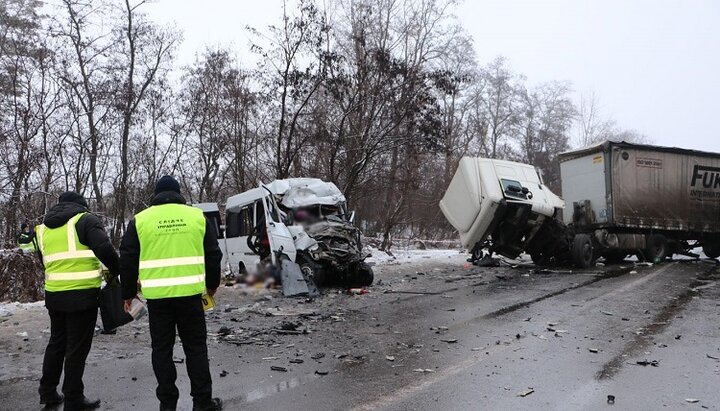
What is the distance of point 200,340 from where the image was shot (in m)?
3.88

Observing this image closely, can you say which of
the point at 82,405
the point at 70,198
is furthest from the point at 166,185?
the point at 82,405

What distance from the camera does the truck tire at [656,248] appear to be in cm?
1579

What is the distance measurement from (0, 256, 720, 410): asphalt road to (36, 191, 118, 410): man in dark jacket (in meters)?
0.31

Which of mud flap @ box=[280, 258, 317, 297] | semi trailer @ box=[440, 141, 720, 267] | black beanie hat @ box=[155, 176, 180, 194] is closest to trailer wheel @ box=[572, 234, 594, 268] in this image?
semi trailer @ box=[440, 141, 720, 267]

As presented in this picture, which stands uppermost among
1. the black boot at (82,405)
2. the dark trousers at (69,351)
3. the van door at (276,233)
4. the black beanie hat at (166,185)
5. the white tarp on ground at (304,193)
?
the white tarp on ground at (304,193)

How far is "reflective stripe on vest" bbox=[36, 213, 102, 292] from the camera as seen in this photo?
413cm

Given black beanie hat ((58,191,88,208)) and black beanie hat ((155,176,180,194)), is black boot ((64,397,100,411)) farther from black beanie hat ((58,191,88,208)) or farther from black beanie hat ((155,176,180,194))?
black beanie hat ((155,176,180,194))

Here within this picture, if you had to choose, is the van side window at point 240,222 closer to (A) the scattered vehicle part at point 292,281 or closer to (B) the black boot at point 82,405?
(A) the scattered vehicle part at point 292,281

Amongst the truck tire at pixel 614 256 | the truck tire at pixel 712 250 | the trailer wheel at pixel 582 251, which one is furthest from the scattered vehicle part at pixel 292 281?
the truck tire at pixel 712 250

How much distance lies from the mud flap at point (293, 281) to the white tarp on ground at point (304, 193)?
4.67ft

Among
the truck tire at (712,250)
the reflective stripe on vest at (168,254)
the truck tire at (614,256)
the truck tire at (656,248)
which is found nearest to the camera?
the reflective stripe on vest at (168,254)

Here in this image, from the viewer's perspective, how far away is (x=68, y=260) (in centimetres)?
416

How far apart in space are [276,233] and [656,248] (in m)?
11.4

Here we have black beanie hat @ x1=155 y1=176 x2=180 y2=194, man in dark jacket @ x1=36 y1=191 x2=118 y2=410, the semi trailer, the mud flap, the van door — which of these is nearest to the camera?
black beanie hat @ x1=155 y1=176 x2=180 y2=194
